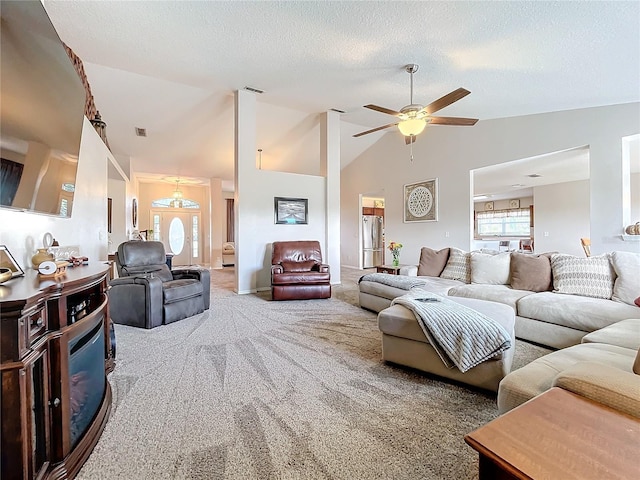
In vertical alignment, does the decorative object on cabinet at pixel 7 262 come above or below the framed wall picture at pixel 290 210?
below

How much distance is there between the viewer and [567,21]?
261 centimetres

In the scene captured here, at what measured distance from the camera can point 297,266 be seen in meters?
4.98

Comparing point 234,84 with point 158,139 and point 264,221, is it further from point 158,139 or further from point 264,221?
point 158,139

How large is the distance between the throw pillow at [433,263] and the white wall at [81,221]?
13.9 ft

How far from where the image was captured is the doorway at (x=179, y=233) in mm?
10148

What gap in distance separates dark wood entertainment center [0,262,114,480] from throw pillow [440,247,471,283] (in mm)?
3876

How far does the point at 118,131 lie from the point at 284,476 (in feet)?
22.8

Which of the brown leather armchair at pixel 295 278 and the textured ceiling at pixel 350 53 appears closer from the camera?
the textured ceiling at pixel 350 53

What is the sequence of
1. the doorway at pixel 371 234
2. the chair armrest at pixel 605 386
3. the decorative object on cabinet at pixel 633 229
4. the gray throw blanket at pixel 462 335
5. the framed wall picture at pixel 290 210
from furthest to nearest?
the doorway at pixel 371 234, the framed wall picture at pixel 290 210, the decorative object on cabinet at pixel 633 229, the gray throw blanket at pixel 462 335, the chair armrest at pixel 605 386

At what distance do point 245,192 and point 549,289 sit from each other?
4609 millimetres

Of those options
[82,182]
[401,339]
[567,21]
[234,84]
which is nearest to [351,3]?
[567,21]

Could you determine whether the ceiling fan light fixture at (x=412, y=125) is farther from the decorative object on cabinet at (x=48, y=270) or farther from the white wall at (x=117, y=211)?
the white wall at (x=117, y=211)

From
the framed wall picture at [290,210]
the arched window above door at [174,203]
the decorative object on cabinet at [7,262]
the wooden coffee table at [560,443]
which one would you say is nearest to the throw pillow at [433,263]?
the framed wall picture at [290,210]

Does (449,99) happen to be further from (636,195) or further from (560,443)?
(636,195)
